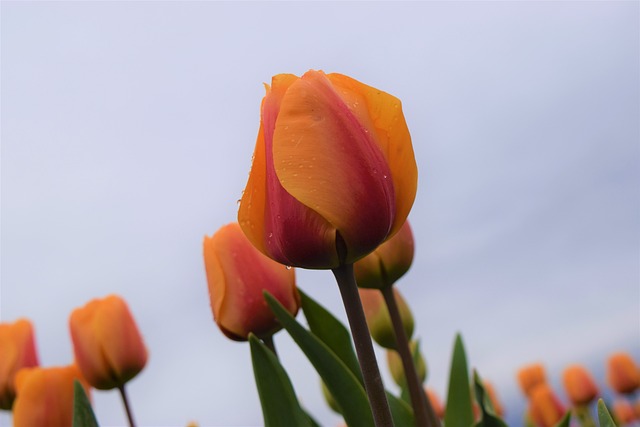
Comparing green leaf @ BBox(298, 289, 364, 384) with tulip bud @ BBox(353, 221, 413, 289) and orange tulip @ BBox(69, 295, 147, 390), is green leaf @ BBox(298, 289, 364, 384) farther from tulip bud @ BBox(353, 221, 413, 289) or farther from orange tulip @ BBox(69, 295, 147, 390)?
orange tulip @ BBox(69, 295, 147, 390)

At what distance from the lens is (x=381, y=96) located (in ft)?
2.44

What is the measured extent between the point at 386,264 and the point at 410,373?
6.4 inches

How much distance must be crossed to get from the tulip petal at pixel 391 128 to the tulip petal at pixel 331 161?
0.05 feet

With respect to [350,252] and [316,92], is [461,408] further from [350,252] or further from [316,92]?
[316,92]

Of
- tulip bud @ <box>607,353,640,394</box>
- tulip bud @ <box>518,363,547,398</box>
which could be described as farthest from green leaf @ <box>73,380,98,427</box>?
tulip bud @ <box>607,353,640,394</box>

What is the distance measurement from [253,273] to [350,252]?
0.31m

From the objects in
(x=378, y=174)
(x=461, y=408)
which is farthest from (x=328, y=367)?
(x=461, y=408)

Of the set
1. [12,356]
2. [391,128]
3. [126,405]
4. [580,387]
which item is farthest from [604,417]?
[580,387]

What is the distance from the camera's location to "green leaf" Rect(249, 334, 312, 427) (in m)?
0.88

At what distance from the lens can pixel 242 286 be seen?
1000mm

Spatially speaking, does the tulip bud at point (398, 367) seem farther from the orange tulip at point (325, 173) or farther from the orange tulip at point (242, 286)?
the orange tulip at point (325, 173)

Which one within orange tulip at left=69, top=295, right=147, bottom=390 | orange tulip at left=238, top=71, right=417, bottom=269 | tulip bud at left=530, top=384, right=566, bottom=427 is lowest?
tulip bud at left=530, top=384, right=566, bottom=427

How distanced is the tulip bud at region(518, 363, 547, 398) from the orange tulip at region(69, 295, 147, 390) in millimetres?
2432

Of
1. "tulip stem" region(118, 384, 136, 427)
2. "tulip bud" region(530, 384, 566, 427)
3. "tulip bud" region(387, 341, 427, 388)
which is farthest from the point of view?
"tulip bud" region(530, 384, 566, 427)
